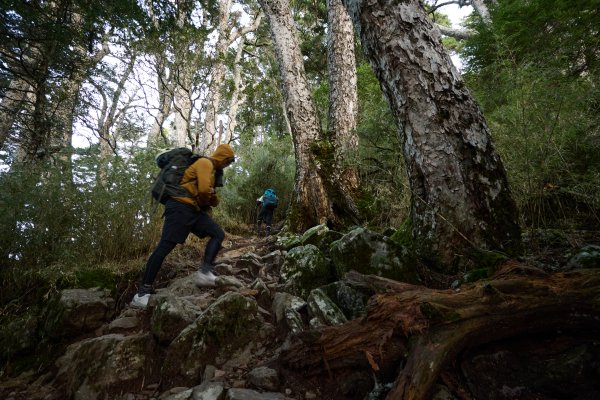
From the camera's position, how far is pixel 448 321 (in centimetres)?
140

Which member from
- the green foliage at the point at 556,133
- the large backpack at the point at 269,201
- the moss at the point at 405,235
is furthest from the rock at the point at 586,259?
the large backpack at the point at 269,201

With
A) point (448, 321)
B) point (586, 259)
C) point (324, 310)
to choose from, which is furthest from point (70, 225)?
point (586, 259)

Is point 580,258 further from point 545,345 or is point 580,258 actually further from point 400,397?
point 400,397

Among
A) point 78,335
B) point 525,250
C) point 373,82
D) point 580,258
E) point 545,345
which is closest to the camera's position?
point 545,345

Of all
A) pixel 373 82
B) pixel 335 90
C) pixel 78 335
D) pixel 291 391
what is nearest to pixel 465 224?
pixel 291 391

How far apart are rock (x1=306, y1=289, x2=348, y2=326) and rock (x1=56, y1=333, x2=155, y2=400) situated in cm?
128

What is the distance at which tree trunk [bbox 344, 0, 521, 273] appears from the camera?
2.23 meters

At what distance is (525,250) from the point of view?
2209 millimetres

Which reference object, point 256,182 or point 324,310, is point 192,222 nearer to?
point 324,310

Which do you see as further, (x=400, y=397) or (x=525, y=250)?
(x=525, y=250)

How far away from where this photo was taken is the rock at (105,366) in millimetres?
2029

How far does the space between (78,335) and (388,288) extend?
105 inches

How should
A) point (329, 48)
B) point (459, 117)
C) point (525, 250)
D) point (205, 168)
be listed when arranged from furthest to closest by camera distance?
point (329, 48) < point (205, 168) < point (459, 117) < point (525, 250)

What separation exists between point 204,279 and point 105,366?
1.17 meters
